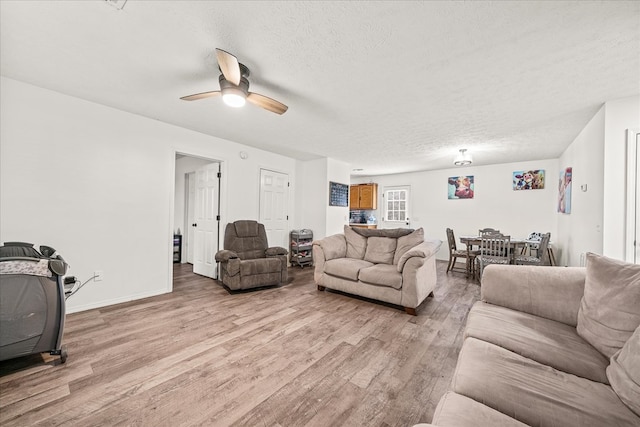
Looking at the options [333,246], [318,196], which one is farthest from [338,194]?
[333,246]

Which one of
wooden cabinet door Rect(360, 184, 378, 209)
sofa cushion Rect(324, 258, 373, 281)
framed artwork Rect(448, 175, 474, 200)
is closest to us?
sofa cushion Rect(324, 258, 373, 281)

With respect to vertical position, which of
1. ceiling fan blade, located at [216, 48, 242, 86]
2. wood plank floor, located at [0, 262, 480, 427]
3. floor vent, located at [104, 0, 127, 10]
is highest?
floor vent, located at [104, 0, 127, 10]

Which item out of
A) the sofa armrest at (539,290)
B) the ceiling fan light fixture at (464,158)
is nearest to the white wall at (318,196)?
the ceiling fan light fixture at (464,158)

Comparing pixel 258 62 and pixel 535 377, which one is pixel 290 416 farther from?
pixel 258 62

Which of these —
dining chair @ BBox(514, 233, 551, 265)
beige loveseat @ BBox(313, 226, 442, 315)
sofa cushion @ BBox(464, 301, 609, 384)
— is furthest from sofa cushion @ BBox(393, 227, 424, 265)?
dining chair @ BBox(514, 233, 551, 265)

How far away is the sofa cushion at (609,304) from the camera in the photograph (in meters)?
1.18

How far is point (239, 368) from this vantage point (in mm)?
1854

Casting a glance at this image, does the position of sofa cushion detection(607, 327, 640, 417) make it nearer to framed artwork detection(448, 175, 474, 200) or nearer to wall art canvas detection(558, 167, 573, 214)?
wall art canvas detection(558, 167, 573, 214)

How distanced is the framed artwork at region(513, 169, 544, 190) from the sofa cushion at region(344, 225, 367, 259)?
433 cm

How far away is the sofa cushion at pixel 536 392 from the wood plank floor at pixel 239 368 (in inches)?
21.9

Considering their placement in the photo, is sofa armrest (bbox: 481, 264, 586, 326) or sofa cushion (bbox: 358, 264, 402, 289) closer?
sofa armrest (bbox: 481, 264, 586, 326)

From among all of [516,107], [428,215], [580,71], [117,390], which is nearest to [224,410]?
[117,390]

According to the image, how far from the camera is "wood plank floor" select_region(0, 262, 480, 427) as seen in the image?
4.70 ft

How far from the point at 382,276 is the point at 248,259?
2.19 m
